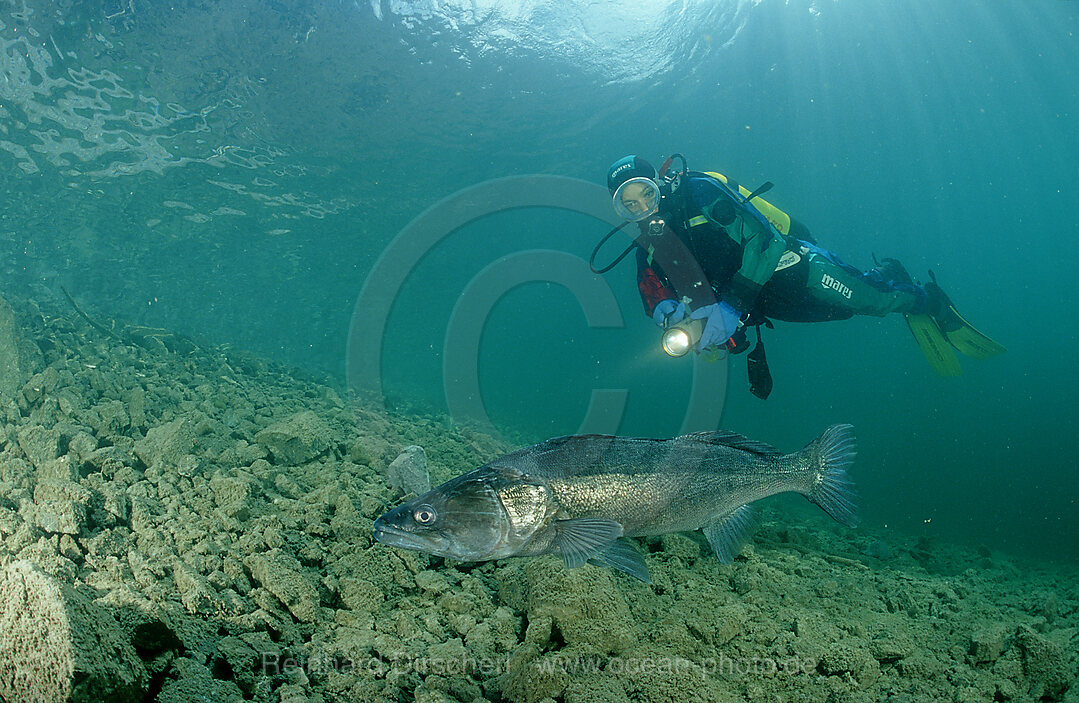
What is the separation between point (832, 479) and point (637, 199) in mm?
3913

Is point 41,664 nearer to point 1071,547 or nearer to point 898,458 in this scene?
point 1071,547

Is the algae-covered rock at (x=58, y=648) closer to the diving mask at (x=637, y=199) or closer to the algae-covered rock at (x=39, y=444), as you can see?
the algae-covered rock at (x=39, y=444)

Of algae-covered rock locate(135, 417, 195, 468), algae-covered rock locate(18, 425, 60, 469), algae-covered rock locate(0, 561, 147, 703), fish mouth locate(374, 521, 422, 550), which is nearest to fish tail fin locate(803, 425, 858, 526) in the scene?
fish mouth locate(374, 521, 422, 550)

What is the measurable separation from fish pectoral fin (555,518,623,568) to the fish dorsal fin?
0.92 m

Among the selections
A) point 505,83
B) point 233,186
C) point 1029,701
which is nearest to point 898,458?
point 505,83

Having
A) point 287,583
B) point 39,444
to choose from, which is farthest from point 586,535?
point 39,444

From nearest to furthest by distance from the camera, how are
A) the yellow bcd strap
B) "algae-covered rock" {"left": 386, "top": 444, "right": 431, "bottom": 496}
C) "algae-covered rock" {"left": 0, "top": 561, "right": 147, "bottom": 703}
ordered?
"algae-covered rock" {"left": 0, "top": 561, "right": 147, "bottom": 703} → "algae-covered rock" {"left": 386, "top": 444, "right": 431, "bottom": 496} → the yellow bcd strap

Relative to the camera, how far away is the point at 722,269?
6.18 metres

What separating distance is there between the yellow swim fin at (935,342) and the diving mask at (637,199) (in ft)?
16.4

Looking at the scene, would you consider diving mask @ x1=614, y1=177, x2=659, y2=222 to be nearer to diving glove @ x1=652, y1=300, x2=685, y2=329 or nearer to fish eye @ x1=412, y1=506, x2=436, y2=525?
diving glove @ x1=652, y1=300, x2=685, y2=329

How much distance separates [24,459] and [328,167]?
18.3m

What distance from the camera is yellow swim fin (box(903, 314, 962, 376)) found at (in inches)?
304

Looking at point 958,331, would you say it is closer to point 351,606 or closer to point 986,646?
point 986,646

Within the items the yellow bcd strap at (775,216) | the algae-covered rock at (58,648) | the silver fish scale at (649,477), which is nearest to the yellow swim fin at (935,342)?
the yellow bcd strap at (775,216)
